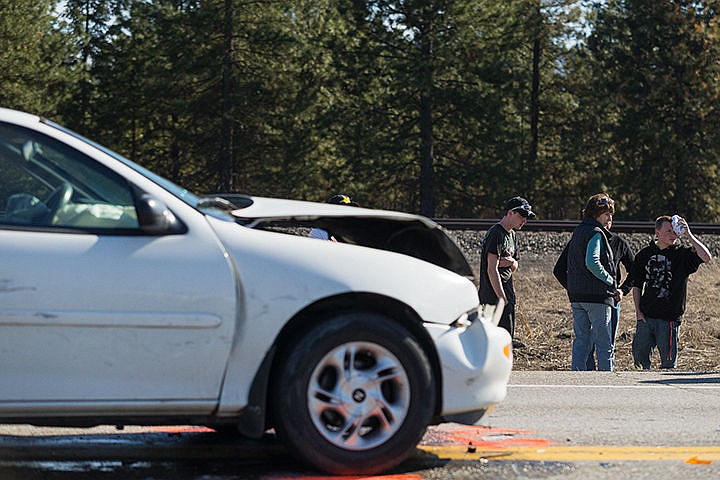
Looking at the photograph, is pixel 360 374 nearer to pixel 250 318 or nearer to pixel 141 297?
pixel 250 318

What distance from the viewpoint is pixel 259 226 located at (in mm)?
5578

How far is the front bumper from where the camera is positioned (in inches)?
216

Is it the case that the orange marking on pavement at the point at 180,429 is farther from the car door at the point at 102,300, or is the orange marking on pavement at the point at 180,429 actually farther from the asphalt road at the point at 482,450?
the car door at the point at 102,300

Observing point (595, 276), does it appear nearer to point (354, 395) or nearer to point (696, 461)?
point (696, 461)

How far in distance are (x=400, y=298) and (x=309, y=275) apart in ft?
1.42

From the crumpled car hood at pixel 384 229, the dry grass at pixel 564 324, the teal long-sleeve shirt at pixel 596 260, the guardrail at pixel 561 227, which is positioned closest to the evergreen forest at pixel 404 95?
the guardrail at pixel 561 227

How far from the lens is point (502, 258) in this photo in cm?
1108

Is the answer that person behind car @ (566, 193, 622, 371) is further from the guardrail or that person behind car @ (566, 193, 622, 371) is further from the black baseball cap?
the guardrail

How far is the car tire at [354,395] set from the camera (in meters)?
5.27

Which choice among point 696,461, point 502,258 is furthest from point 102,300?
point 502,258

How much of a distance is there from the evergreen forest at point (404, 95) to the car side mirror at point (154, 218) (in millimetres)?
32927

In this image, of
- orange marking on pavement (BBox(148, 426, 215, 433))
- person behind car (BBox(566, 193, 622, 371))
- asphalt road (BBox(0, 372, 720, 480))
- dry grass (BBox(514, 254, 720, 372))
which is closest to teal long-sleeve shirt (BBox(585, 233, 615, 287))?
person behind car (BBox(566, 193, 622, 371))

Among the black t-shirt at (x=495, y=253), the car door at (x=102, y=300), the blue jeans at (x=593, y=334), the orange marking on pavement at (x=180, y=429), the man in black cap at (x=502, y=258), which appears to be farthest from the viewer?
the black t-shirt at (x=495, y=253)

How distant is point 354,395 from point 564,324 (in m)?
10.8
